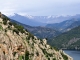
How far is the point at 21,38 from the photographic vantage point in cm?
4903

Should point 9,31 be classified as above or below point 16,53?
above

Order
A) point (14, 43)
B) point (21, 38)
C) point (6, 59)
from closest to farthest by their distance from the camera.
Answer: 1. point (6, 59)
2. point (14, 43)
3. point (21, 38)

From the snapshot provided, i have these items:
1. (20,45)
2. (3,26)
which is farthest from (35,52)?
(3,26)

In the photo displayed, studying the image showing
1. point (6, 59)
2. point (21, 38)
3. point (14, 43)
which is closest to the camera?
point (6, 59)

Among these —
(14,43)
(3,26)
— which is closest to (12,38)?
(14,43)

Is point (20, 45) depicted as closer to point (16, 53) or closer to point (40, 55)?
point (16, 53)

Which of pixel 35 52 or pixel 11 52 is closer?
pixel 11 52

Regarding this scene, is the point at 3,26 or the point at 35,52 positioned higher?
the point at 3,26

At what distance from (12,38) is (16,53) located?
141 inches

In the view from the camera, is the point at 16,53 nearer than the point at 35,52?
Yes

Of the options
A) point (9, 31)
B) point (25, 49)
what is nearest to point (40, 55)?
point (25, 49)

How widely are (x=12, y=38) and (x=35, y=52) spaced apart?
614cm

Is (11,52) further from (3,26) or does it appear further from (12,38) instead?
(3,26)

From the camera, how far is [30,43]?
5159 cm
